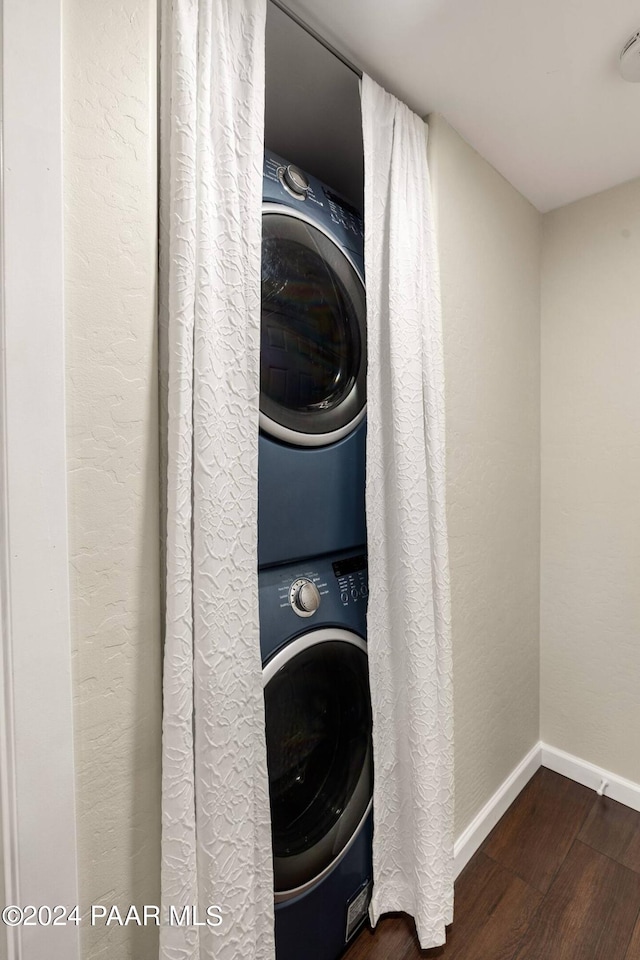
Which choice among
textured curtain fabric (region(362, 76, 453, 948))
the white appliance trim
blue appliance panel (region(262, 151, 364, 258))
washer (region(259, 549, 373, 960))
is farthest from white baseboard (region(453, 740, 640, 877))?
blue appliance panel (region(262, 151, 364, 258))

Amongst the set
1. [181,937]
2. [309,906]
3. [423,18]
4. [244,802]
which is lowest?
[309,906]

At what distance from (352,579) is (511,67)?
1354mm

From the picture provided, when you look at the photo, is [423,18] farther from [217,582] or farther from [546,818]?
[546,818]

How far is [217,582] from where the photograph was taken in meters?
0.78

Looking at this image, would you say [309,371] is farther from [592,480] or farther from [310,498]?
[592,480]

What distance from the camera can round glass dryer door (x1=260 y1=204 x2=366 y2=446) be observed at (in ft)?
3.31

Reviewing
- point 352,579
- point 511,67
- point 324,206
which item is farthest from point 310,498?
point 511,67

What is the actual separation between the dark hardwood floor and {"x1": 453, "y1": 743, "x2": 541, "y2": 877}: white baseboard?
3 cm

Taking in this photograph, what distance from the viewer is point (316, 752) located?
1.13 m

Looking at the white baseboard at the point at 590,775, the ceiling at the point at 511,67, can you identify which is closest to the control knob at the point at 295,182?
the ceiling at the point at 511,67

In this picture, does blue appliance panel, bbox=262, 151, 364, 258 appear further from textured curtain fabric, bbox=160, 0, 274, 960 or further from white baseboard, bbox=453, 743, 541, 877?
white baseboard, bbox=453, 743, 541, 877

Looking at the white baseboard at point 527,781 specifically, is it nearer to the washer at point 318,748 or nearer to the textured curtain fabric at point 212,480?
the washer at point 318,748

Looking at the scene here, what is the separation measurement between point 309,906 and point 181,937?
46cm

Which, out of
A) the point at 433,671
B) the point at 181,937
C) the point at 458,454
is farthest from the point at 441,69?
the point at 181,937
